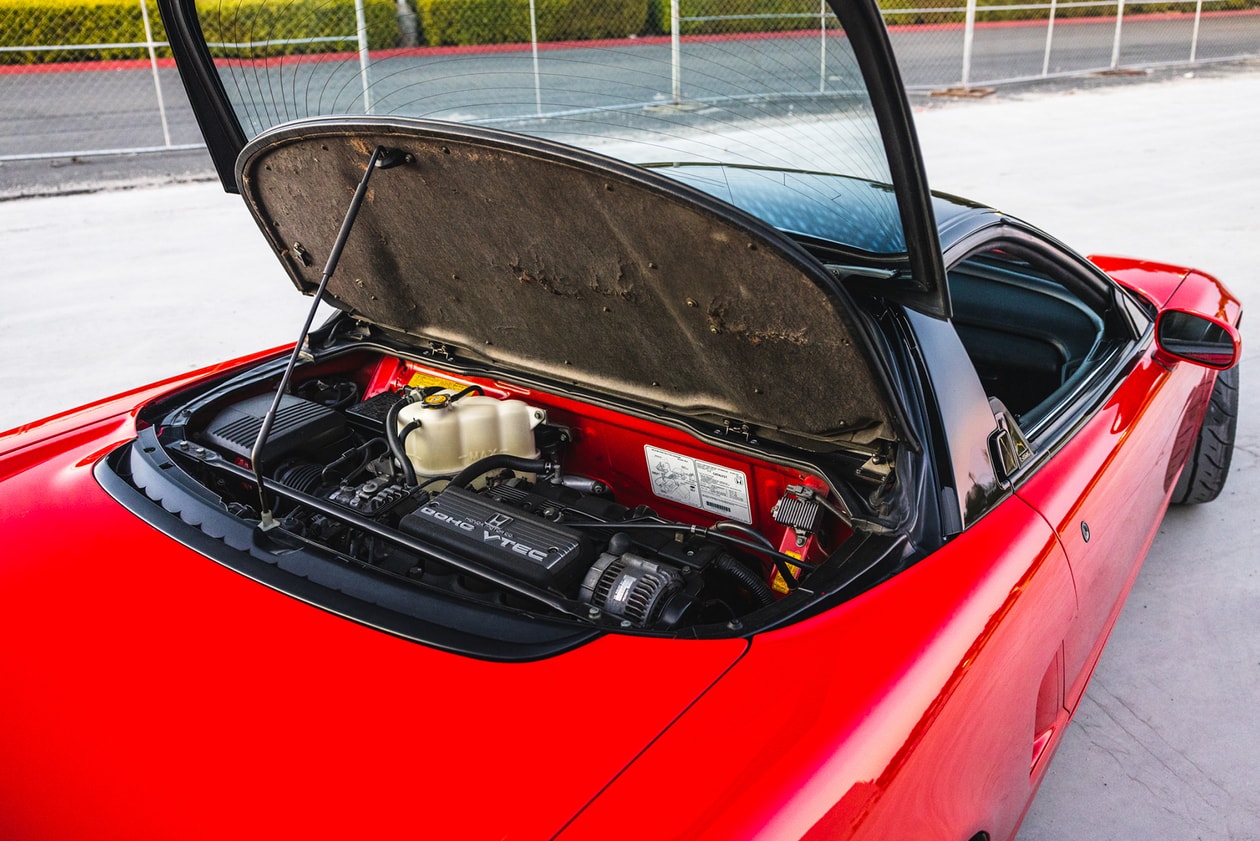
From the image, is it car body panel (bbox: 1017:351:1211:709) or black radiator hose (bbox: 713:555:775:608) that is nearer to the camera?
black radiator hose (bbox: 713:555:775:608)

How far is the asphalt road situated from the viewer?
1.71 m

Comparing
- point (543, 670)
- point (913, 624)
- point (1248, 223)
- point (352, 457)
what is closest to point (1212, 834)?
point (913, 624)

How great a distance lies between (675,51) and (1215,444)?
2583 mm

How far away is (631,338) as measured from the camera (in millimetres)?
1941

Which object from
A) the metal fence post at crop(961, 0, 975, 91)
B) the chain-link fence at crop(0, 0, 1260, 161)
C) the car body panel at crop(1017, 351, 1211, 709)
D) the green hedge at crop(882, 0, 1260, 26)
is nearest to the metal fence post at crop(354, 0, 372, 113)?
the chain-link fence at crop(0, 0, 1260, 161)

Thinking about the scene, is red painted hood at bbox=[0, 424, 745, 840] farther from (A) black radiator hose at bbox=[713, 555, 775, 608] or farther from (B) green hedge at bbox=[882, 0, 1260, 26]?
(B) green hedge at bbox=[882, 0, 1260, 26]

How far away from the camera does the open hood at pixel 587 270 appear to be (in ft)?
5.12

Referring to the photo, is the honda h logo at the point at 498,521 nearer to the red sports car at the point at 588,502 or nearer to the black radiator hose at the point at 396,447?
the red sports car at the point at 588,502

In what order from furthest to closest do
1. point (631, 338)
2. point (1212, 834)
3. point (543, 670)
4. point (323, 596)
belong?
1. point (1212, 834)
2. point (631, 338)
3. point (323, 596)
4. point (543, 670)

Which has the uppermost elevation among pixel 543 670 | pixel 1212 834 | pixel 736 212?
pixel 736 212

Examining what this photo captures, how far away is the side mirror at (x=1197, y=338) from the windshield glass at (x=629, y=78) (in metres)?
1.32

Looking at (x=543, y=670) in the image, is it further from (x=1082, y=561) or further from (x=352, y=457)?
(x=1082, y=561)

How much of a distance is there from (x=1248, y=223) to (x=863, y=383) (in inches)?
279

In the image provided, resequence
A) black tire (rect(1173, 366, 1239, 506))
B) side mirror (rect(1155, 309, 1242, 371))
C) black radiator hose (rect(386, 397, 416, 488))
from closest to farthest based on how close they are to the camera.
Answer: black radiator hose (rect(386, 397, 416, 488)), side mirror (rect(1155, 309, 1242, 371)), black tire (rect(1173, 366, 1239, 506))
